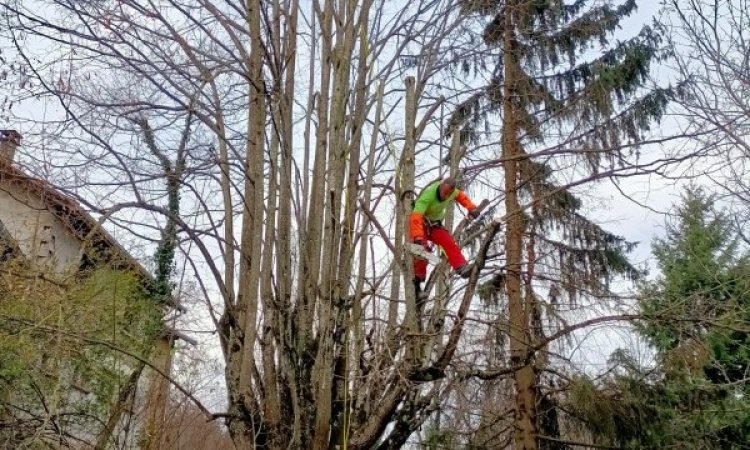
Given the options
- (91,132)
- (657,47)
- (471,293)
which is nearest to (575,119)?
(657,47)

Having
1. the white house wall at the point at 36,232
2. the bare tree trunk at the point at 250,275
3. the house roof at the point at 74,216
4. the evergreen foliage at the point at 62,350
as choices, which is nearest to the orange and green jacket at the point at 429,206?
the bare tree trunk at the point at 250,275

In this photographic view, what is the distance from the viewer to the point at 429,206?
6.20 meters

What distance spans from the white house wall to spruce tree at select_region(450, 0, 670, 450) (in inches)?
220

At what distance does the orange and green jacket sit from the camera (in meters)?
5.71

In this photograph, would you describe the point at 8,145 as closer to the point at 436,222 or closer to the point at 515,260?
the point at 436,222

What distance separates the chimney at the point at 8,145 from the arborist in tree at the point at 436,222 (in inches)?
161

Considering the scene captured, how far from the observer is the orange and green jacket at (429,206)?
571 centimetres

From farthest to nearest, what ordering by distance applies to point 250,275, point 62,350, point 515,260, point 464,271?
point 515,260
point 62,350
point 250,275
point 464,271

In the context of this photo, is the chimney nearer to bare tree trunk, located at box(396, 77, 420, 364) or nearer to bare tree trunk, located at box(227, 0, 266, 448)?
bare tree trunk, located at box(227, 0, 266, 448)

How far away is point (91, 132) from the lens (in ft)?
22.6

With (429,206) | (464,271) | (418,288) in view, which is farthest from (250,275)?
(464,271)

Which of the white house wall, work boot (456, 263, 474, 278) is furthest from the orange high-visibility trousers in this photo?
the white house wall

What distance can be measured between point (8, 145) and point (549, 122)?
6773mm

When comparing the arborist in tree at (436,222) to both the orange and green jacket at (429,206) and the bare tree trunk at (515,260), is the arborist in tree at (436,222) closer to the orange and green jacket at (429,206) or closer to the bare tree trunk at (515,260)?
the orange and green jacket at (429,206)
